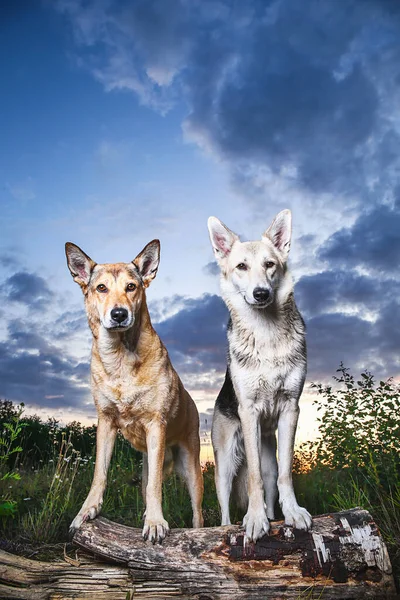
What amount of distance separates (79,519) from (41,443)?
5.79m

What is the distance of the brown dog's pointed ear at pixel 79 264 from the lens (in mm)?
5172

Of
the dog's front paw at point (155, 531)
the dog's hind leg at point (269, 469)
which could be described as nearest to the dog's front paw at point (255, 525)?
the dog's front paw at point (155, 531)

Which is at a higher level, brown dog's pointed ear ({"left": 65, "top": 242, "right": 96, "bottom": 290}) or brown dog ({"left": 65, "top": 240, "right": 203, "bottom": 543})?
brown dog's pointed ear ({"left": 65, "top": 242, "right": 96, "bottom": 290})

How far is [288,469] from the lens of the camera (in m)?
4.64

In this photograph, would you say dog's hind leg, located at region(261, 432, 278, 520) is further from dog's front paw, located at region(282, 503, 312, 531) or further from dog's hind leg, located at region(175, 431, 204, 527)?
dog's front paw, located at region(282, 503, 312, 531)

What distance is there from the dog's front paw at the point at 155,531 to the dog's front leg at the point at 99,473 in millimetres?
541

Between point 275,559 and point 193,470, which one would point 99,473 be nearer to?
point 193,470

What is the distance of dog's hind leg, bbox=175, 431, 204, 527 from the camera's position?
559cm

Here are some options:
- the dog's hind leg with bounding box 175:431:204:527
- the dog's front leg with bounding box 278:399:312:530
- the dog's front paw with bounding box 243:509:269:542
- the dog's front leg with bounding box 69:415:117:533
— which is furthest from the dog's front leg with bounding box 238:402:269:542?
the dog's front leg with bounding box 69:415:117:533

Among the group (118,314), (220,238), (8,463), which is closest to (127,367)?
(118,314)

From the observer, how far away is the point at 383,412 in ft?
19.0

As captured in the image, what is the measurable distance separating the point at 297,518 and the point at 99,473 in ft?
5.90

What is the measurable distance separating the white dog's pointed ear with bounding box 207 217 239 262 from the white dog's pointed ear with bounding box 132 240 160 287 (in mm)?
588

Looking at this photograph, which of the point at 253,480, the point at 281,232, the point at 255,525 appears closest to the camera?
the point at 255,525
